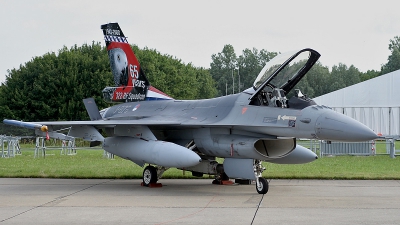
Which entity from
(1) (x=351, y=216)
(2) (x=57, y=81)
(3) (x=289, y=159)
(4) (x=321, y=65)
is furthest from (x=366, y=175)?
(4) (x=321, y=65)

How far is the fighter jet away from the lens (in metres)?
11.3

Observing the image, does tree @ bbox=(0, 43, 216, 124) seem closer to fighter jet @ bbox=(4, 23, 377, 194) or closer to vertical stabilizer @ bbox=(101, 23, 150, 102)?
vertical stabilizer @ bbox=(101, 23, 150, 102)

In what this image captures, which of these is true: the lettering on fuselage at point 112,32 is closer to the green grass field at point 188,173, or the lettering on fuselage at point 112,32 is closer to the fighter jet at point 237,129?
the fighter jet at point 237,129

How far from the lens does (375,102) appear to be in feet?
116

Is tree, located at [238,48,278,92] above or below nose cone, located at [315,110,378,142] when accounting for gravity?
above

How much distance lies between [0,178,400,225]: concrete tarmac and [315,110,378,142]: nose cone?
115 cm

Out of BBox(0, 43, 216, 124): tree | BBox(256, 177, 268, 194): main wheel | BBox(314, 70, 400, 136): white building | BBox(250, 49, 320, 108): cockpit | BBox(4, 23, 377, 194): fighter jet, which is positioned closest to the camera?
BBox(4, 23, 377, 194): fighter jet

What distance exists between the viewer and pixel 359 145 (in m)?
24.8

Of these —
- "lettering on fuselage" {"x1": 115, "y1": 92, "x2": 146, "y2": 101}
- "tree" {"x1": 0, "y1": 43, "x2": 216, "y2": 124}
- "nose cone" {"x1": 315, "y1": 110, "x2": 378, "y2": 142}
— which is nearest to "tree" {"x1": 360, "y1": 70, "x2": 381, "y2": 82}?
"tree" {"x1": 0, "y1": 43, "x2": 216, "y2": 124}

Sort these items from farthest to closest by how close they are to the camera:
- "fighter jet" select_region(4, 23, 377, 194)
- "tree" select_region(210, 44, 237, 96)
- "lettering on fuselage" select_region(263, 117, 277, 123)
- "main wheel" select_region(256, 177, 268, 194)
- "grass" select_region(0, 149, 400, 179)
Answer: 1. "tree" select_region(210, 44, 237, 96)
2. "grass" select_region(0, 149, 400, 179)
3. "main wheel" select_region(256, 177, 268, 194)
4. "lettering on fuselage" select_region(263, 117, 277, 123)
5. "fighter jet" select_region(4, 23, 377, 194)

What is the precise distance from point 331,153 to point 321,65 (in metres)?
89.9

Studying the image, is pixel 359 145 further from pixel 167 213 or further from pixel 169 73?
pixel 169 73

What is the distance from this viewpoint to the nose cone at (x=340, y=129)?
35.1ft

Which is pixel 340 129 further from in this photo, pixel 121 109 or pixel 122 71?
pixel 122 71
